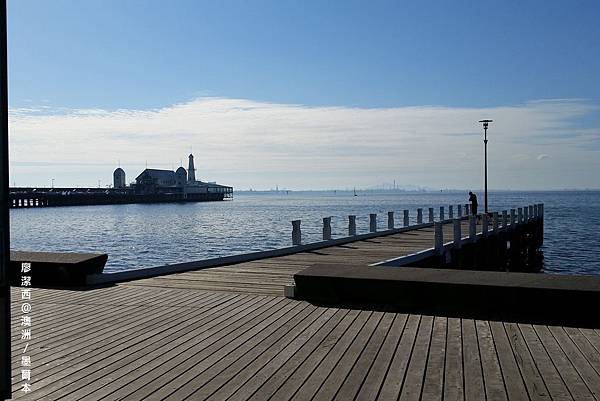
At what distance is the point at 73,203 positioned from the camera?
143625mm

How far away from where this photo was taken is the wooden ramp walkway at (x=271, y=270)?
10.3 m

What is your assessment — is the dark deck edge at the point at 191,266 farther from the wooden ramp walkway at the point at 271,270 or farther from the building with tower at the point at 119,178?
the building with tower at the point at 119,178

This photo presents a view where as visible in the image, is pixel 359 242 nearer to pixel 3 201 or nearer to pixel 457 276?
pixel 457 276

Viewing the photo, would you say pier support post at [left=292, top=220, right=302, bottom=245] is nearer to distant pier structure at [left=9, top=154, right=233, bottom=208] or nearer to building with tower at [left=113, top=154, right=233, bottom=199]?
distant pier structure at [left=9, top=154, right=233, bottom=208]

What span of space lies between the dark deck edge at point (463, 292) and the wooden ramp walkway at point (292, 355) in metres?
0.38

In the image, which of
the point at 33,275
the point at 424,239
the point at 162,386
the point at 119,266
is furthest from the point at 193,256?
the point at 162,386

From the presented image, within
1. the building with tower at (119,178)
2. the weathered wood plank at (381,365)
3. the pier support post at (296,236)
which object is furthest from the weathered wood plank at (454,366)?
the building with tower at (119,178)

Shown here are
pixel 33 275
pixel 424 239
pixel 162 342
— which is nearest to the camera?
pixel 162 342

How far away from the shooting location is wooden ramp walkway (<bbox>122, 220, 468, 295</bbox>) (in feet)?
33.8

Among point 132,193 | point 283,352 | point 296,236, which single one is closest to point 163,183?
point 132,193

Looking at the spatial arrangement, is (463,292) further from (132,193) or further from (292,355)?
(132,193)

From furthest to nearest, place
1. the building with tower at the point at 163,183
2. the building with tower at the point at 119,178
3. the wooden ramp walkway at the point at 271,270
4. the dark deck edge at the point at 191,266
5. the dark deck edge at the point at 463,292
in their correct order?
the building with tower at the point at 119,178, the building with tower at the point at 163,183, the dark deck edge at the point at 191,266, the wooden ramp walkway at the point at 271,270, the dark deck edge at the point at 463,292

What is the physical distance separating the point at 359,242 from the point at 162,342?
14927 mm

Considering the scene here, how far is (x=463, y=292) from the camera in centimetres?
782
